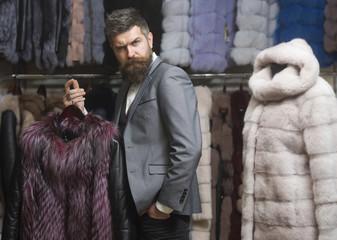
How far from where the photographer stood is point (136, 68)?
5.90ft

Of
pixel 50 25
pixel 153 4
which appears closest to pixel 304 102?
pixel 153 4

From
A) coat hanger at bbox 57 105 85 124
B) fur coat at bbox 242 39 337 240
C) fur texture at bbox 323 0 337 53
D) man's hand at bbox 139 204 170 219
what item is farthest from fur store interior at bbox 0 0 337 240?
coat hanger at bbox 57 105 85 124

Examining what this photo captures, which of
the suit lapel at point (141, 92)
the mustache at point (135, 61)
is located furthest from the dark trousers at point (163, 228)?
the mustache at point (135, 61)

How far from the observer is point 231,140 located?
104 inches

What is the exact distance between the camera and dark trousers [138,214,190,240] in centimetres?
170

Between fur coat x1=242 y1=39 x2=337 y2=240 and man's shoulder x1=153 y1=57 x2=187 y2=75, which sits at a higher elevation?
man's shoulder x1=153 y1=57 x2=187 y2=75

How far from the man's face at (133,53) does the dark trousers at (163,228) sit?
64 centimetres

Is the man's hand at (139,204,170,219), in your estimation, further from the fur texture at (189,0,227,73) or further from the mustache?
the fur texture at (189,0,227,73)

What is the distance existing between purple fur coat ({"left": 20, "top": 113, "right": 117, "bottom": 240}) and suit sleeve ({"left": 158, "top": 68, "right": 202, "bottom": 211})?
0.90 ft

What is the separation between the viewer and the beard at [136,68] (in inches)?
70.7

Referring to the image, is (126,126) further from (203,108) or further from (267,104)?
(203,108)

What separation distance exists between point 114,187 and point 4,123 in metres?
1.35

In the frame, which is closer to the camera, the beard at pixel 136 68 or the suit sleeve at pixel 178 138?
the suit sleeve at pixel 178 138

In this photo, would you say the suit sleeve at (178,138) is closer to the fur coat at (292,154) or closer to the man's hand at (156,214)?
the man's hand at (156,214)
